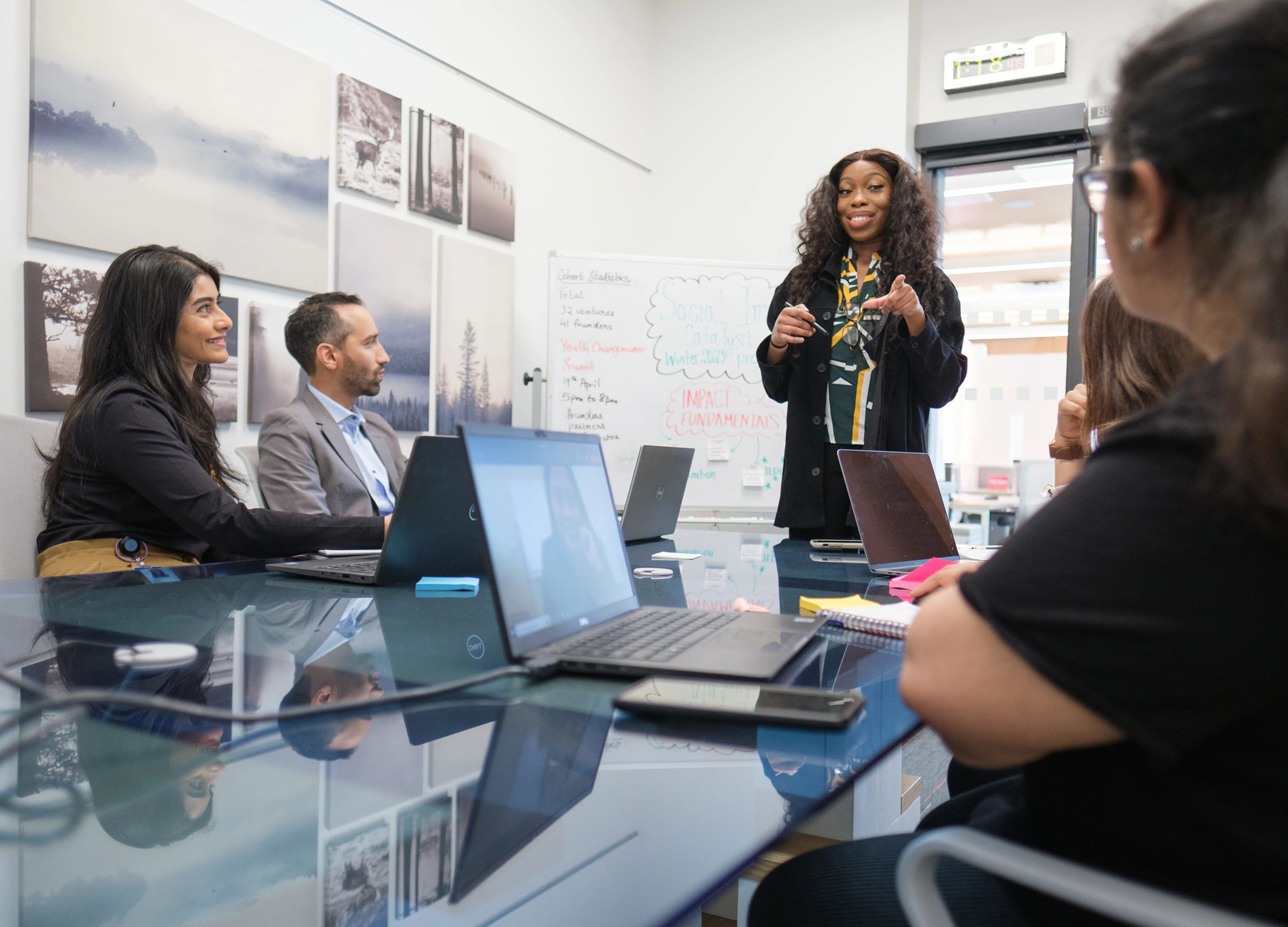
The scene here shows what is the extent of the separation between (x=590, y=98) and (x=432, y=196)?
1353 mm

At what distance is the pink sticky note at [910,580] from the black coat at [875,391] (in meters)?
0.89

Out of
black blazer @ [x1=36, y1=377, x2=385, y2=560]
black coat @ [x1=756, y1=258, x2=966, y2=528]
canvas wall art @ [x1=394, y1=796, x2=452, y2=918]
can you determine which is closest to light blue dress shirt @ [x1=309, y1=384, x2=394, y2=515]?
black blazer @ [x1=36, y1=377, x2=385, y2=560]

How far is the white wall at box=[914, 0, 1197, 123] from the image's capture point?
428 cm

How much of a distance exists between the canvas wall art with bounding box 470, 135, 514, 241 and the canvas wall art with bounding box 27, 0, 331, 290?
783 millimetres

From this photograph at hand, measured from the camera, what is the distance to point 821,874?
746 mm

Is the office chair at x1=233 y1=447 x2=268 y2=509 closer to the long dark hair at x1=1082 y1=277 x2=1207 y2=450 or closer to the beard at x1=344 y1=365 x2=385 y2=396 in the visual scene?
the beard at x1=344 y1=365 x2=385 y2=396

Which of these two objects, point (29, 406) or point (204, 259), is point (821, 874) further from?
point (204, 259)

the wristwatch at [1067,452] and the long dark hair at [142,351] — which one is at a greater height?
the long dark hair at [142,351]

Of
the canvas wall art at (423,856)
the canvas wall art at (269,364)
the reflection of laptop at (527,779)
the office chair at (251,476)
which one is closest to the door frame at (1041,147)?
the canvas wall art at (269,364)

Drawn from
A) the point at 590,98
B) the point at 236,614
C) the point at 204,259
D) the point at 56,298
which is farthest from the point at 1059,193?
the point at 236,614

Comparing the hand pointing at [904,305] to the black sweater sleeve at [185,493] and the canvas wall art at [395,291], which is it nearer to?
the black sweater sleeve at [185,493]

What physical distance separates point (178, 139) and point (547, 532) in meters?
2.38

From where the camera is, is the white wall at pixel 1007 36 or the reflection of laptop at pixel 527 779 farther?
the white wall at pixel 1007 36

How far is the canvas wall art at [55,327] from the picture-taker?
235 centimetres
